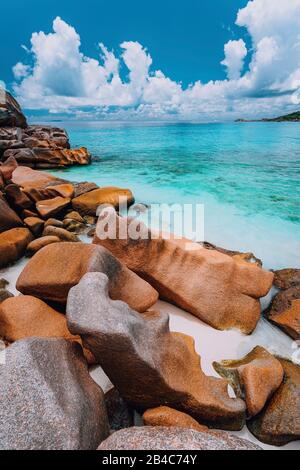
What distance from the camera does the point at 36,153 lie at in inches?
657

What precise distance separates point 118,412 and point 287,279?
381cm

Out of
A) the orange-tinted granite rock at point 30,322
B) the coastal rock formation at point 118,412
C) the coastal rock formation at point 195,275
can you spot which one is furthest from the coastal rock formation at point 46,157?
the coastal rock formation at point 118,412

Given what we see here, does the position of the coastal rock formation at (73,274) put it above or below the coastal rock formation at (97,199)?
above

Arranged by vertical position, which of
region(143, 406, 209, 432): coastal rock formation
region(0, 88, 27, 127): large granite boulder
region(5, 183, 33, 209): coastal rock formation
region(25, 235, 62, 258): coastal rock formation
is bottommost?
region(143, 406, 209, 432): coastal rock formation

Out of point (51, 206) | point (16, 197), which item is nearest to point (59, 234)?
point (51, 206)

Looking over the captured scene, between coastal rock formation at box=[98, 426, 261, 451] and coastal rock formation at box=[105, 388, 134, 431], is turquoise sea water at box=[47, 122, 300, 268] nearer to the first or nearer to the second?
coastal rock formation at box=[105, 388, 134, 431]

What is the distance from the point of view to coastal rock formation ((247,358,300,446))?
2.44 metres

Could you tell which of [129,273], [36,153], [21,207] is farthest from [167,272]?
[36,153]

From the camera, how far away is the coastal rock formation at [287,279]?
191 inches

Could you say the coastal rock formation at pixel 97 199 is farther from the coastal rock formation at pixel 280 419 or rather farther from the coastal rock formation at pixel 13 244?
the coastal rock formation at pixel 280 419

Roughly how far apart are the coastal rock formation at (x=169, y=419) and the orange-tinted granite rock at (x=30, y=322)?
0.88 meters

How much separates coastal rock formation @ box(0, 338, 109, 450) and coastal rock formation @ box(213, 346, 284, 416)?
1.38m

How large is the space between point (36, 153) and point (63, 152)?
173 centimetres

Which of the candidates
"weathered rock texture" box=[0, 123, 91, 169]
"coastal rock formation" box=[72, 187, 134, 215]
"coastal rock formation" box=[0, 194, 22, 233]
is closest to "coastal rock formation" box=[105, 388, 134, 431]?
"coastal rock formation" box=[0, 194, 22, 233]
